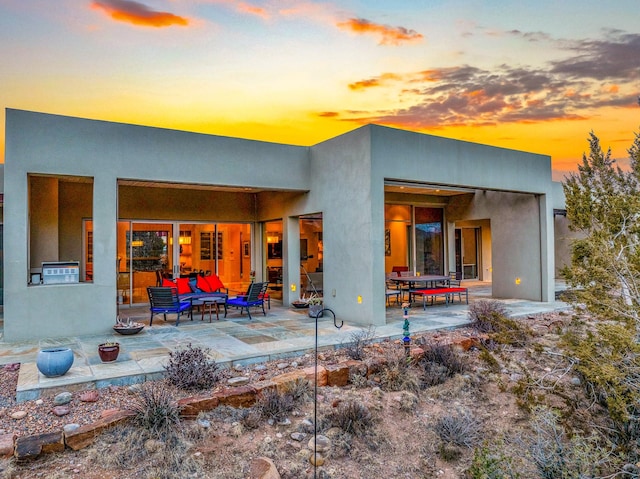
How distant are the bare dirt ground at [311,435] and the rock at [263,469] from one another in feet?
0.21

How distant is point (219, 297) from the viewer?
349 inches

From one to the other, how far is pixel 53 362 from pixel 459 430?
4.65 meters

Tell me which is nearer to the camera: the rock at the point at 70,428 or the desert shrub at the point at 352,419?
the rock at the point at 70,428

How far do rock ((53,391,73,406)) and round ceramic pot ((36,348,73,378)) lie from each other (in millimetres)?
433

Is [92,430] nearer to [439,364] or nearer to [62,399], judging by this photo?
[62,399]

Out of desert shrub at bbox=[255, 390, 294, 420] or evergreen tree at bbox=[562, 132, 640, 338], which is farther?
desert shrub at bbox=[255, 390, 294, 420]

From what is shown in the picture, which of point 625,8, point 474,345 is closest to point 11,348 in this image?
point 474,345

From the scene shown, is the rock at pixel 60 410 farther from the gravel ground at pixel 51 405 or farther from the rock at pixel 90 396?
the rock at pixel 90 396

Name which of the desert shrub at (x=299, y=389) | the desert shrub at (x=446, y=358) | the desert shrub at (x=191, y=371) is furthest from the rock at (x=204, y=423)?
the desert shrub at (x=446, y=358)

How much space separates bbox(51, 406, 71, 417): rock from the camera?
4.23m

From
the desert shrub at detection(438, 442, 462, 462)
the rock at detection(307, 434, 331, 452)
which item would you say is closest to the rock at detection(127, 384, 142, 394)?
the rock at detection(307, 434, 331, 452)

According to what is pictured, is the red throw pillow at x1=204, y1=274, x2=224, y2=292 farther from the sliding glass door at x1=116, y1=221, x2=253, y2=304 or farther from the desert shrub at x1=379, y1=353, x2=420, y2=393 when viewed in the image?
the desert shrub at x1=379, y1=353, x2=420, y2=393

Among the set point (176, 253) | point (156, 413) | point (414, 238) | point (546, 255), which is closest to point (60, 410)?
point (156, 413)

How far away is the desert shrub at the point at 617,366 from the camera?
12.1 ft
